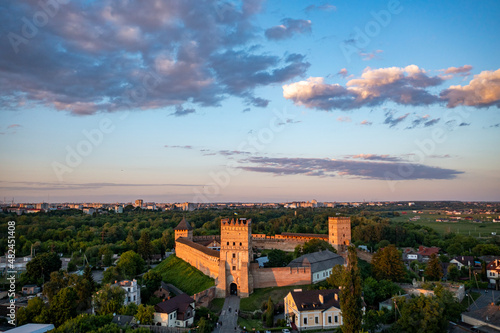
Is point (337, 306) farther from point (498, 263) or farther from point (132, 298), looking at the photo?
point (498, 263)

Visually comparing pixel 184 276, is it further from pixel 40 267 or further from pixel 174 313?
pixel 40 267

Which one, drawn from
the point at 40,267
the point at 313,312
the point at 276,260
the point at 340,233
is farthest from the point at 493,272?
the point at 40,267

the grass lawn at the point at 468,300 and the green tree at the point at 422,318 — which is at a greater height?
the green tree at the point at 422,318

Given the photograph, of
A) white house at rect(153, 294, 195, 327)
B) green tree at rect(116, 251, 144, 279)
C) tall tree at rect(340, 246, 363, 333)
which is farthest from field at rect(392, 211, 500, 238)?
white house at rect(153, 294, 195, 327)

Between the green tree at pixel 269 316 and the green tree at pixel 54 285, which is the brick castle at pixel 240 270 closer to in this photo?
the green tree at pixel 269 316

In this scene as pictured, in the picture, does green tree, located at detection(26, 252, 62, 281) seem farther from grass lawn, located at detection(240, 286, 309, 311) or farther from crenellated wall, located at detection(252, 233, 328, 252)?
crenellated wall, located at detection(252, 233, 328, 252)

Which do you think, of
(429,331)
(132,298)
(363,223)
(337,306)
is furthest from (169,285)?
(363,223)

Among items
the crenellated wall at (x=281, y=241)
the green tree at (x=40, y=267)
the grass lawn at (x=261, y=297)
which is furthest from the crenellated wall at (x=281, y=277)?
the green tree at (x=40, y=267)
